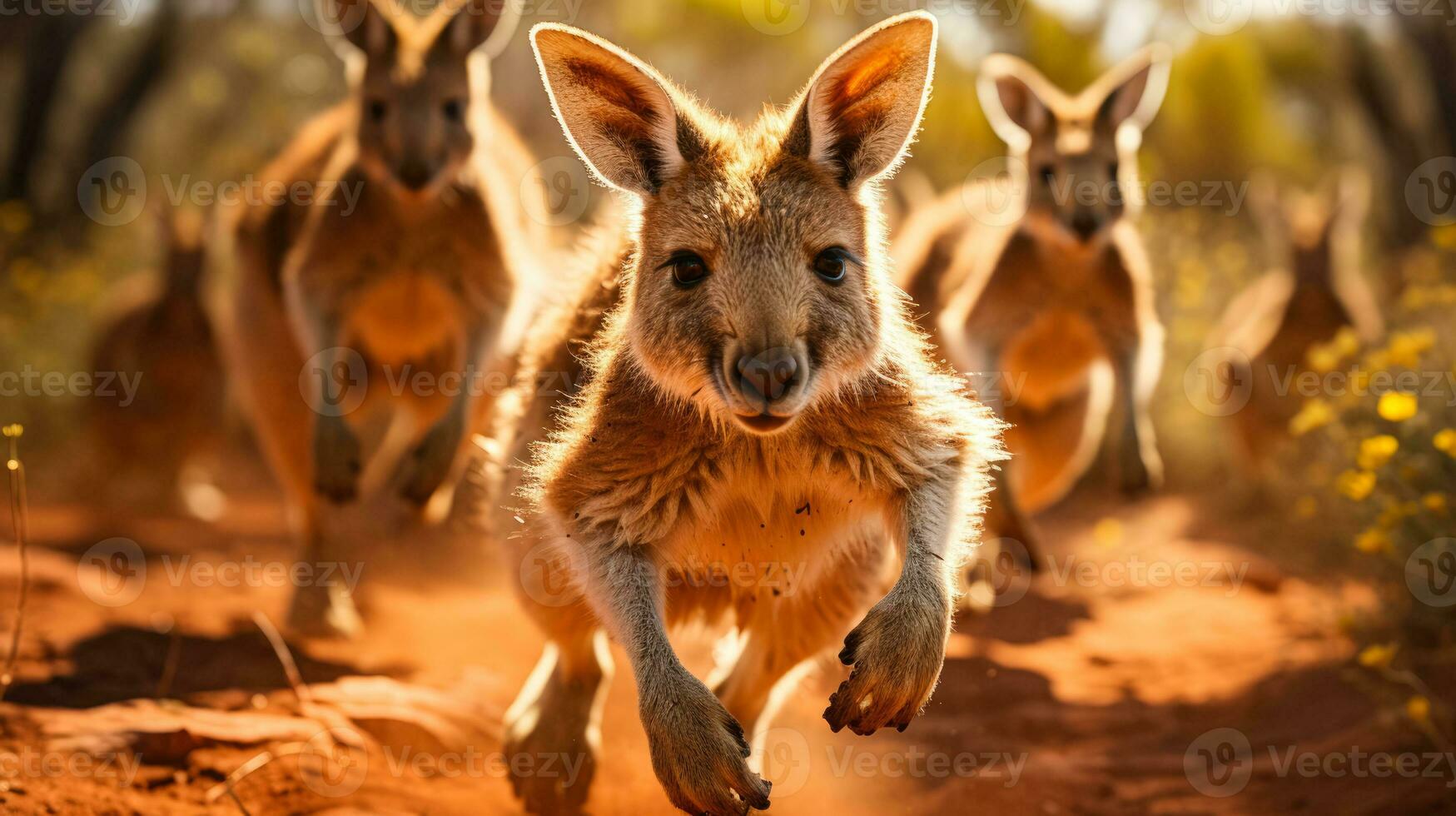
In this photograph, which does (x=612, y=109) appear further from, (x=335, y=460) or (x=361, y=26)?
(x=361, y=26)

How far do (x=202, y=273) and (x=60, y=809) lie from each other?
6896mm

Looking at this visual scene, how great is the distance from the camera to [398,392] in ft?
22.7

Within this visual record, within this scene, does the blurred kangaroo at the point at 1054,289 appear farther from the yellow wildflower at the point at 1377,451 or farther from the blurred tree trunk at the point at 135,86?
the blurred tree trunk at the point at 135,86

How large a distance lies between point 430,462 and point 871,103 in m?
2.85

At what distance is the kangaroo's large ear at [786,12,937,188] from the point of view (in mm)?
3746

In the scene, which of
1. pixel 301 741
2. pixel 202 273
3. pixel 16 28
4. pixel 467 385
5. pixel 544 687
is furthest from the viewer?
pixel 16 28

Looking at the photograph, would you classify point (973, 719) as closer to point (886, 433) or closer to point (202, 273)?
point (886, 433)

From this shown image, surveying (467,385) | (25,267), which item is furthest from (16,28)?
(467,385)
